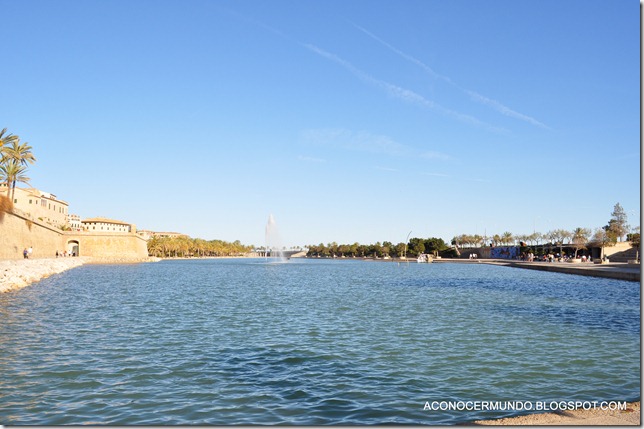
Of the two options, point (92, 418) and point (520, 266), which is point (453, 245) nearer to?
point (520, 266)

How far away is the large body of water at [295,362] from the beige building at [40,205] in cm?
8573

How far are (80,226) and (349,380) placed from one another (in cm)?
17821

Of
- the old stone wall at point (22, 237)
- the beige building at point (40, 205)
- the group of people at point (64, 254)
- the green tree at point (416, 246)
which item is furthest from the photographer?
the green tree at point (416, 246)

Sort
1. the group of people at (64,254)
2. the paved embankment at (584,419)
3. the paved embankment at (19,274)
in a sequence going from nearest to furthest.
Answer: the paved embankment at (584,419)
the paved embankment at (19,274)
the group of people at (64,254)

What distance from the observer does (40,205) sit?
10969 centimetres

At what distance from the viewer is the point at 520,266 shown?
91.1m

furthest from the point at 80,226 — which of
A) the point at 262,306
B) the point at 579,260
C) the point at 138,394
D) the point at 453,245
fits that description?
the point at 138,394

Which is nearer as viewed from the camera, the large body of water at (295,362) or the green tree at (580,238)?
the large body of water at (295,362)

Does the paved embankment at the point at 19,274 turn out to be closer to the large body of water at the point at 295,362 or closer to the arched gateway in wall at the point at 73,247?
the large body of water at the point at 295,362

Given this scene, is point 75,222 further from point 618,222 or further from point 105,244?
point 618,222

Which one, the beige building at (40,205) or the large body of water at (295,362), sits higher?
the beige building at (40,205)

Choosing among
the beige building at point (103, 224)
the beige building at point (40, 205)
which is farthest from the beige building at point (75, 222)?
the beige building at point (40, 205)

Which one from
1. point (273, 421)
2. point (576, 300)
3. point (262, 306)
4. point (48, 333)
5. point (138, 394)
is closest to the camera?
point (273, 421)

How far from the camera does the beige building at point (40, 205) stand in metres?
102
